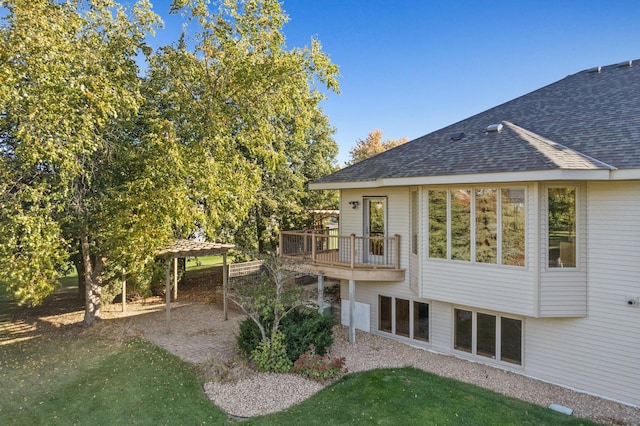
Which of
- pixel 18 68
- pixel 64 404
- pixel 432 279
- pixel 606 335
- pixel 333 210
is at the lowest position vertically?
pixel 64 404

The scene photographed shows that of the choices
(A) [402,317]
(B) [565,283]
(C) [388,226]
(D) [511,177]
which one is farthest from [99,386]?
(B) [565,283]

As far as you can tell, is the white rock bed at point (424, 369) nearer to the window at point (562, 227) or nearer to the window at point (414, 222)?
the window at point (562, 227)

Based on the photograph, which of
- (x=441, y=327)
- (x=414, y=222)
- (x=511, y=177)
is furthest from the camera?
(x=414, y=222)

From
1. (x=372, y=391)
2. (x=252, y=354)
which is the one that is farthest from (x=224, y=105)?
(x=372, y=391)

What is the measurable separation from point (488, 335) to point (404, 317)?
102 inches

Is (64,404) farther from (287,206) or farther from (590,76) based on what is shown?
(590,76)

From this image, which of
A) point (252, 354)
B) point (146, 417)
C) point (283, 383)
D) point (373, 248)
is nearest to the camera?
point (146, 417)

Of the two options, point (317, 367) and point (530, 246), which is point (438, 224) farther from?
point (317, 367)

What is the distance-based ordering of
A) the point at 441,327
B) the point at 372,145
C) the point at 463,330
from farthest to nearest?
the point at 372,145 → the point at 441,327 → the point at 463,330

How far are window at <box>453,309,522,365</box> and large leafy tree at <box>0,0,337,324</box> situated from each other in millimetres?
7925

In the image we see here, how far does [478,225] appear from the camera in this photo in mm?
9109

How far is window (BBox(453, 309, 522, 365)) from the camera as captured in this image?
9352mm

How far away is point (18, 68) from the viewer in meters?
8.64

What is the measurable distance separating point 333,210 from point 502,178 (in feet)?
46.1
